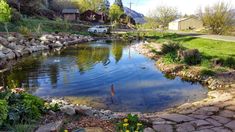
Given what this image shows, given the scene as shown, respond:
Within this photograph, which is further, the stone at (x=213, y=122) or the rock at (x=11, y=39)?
the rock at (x=11, y=39)

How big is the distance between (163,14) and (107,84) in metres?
71.9

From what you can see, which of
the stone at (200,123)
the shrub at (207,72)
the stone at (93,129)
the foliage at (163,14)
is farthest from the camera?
the foliage at (163,14)

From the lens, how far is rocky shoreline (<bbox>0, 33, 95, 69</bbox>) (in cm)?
2201

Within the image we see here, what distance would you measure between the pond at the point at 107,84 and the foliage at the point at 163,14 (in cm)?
6260

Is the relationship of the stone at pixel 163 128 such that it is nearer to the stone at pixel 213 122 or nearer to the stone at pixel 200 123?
the stone at pixel 200 123

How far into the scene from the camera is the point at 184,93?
40.7 feet

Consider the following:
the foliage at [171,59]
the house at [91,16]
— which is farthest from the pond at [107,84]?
the house at [91,16]

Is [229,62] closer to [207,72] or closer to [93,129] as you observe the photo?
[207,72]

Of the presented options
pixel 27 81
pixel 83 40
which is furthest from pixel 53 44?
pixel 27 81

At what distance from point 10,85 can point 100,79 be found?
403 cm

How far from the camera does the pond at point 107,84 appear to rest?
11.2 m

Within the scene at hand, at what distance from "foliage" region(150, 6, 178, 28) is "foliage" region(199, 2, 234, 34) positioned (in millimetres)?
42556

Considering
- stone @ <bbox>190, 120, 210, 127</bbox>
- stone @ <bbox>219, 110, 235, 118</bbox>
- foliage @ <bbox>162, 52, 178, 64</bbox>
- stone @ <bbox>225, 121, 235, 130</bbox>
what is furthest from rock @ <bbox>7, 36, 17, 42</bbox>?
stone @ <bbox>225, 121, 235, 130</bbox>

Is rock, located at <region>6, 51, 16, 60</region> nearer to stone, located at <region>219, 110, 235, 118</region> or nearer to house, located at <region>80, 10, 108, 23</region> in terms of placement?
stone, located at <region>219, 110, 235, 118</region>
